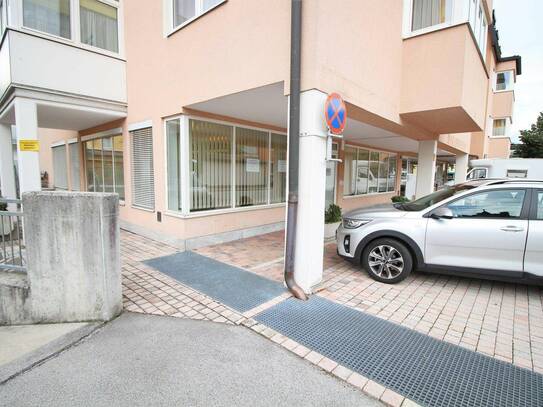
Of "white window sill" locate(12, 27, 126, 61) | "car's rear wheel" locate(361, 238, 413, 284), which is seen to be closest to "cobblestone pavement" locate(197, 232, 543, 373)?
"car's rear wheel" locate(361, 238, 413, 284)

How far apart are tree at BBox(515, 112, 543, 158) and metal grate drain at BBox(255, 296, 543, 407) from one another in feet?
101

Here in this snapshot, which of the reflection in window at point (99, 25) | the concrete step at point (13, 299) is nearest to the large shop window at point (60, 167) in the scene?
the reflection in window at point (99, 25)

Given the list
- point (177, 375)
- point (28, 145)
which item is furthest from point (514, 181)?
point (28, 145)

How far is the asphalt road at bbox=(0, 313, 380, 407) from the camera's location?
226 centimetres

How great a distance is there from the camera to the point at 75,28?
6504mm

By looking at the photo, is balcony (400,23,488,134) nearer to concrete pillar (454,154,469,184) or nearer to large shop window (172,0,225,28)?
large shop window (172,0,225,28)

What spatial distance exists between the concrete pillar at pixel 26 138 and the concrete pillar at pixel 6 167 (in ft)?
9.22

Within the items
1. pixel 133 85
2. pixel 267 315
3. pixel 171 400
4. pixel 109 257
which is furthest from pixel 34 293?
pixel 133 85

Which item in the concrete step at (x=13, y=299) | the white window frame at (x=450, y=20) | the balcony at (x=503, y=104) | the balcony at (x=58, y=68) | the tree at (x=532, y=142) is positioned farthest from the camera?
the tree at (x=532, y=142)

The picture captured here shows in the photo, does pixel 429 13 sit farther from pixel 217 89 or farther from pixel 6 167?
pixel 6 167

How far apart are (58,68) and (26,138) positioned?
170 cm

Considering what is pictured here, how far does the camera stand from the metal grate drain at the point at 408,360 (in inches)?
92.1

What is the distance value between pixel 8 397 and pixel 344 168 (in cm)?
1018

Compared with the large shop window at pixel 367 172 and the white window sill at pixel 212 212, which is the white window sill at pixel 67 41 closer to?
the white window sill at pixel 212 212
